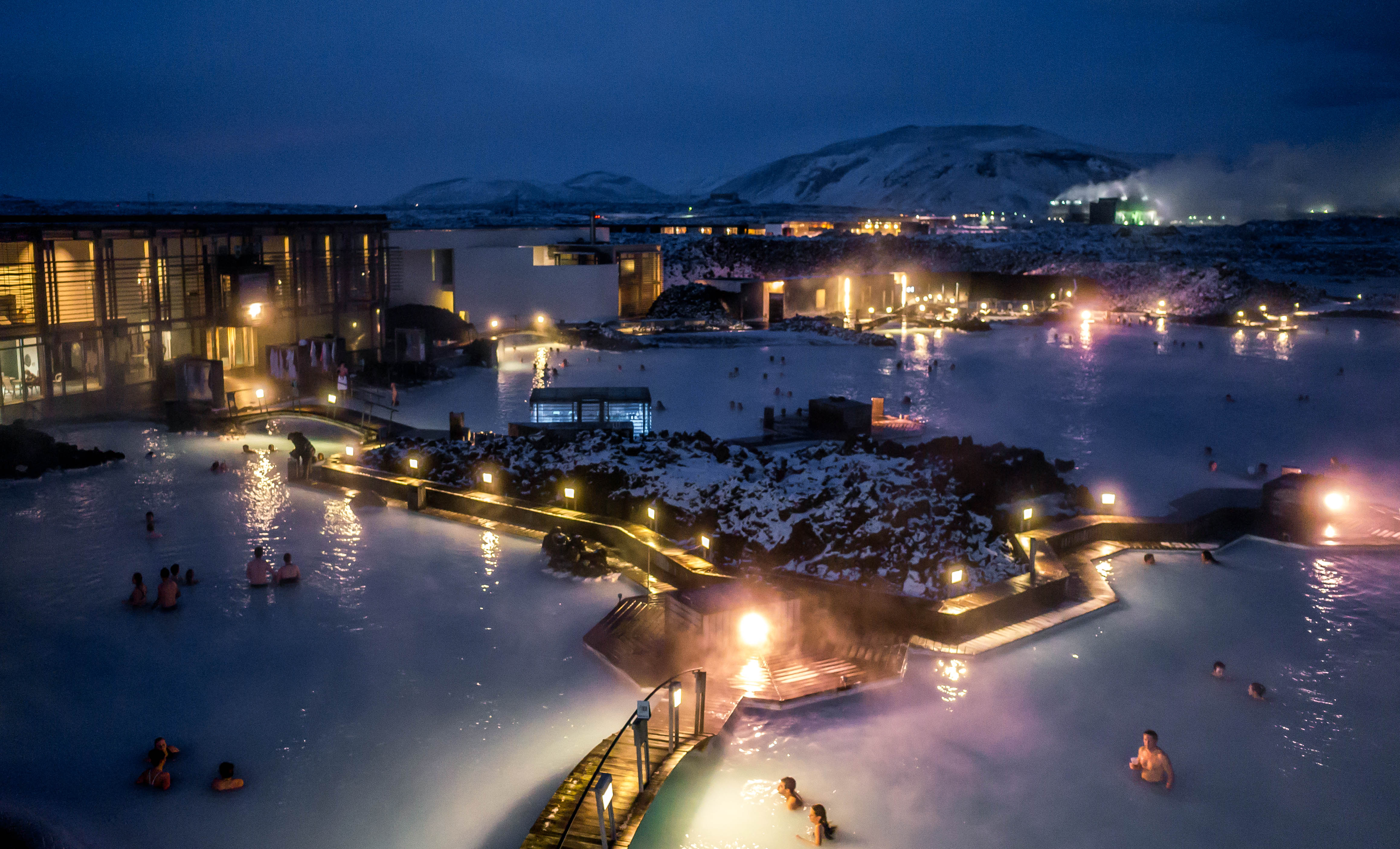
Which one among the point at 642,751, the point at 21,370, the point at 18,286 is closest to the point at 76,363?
the point at 21,370

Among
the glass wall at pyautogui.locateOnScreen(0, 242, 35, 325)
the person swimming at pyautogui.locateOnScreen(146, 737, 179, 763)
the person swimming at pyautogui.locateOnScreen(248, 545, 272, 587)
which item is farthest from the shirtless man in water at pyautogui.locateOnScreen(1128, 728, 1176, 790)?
the glass wall at pyautogui.locateOnScreen(0, 242, 35, 325)

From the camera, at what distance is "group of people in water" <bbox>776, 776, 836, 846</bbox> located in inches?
287

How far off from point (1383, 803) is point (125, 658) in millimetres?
11537

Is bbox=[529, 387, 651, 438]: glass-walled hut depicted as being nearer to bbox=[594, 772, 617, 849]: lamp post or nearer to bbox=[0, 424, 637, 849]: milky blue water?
bbox=[0, 424, 637, 849]: milky blue water

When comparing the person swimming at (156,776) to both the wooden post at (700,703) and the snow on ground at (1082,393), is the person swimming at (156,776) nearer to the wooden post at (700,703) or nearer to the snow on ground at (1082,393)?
the wooden post at (700,703)

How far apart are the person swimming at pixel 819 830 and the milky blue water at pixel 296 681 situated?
2084 millimetres

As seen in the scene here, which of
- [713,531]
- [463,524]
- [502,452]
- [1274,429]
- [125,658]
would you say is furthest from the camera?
[1274,429]

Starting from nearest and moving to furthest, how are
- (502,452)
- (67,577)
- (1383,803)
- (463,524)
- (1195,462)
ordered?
(1383,803) < (67,577) < (463,524) < (502,452) < (1195,462)

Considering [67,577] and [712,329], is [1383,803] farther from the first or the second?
[712,329]

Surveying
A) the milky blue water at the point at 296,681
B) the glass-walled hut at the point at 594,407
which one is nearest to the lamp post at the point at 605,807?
the milky blue water at the point at 296,681

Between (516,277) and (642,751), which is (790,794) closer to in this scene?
(642,751)

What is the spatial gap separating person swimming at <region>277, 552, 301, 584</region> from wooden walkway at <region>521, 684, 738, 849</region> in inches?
213

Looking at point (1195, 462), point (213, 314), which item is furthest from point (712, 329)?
point (1195, 462)

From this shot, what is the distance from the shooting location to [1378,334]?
43.7 m
